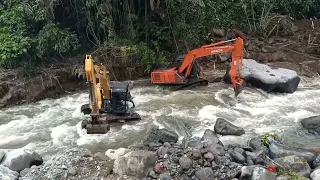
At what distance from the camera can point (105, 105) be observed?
10477 millimetres

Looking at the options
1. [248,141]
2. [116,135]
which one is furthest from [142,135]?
[248,141]

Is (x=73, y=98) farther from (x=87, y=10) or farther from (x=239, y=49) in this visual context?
(x=239, y=49)

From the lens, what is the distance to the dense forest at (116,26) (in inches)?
498

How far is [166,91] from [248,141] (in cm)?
427

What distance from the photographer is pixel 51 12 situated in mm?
12641

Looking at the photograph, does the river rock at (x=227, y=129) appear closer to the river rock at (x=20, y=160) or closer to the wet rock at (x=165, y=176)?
the wet rock at (x=165, y=176)

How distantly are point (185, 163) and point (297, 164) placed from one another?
2221mm

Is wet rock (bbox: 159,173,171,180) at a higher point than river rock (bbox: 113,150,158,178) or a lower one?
lower

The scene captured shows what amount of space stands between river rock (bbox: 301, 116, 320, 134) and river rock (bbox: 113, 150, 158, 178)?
4.51 meters

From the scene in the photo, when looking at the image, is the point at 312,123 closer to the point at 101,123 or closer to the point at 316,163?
the point at 316,163

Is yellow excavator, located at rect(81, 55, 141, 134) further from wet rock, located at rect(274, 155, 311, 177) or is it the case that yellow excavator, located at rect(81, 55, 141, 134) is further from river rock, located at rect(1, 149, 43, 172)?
wet rock, located at rect(274, 155, 311, 177)

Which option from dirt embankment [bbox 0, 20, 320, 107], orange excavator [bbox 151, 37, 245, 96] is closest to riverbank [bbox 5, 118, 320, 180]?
orange excavator [bbox 151, 37, 245, 96]

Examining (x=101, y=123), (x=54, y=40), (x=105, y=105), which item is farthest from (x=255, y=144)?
(x=54, y=40)

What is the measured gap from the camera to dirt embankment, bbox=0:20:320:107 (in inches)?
492
